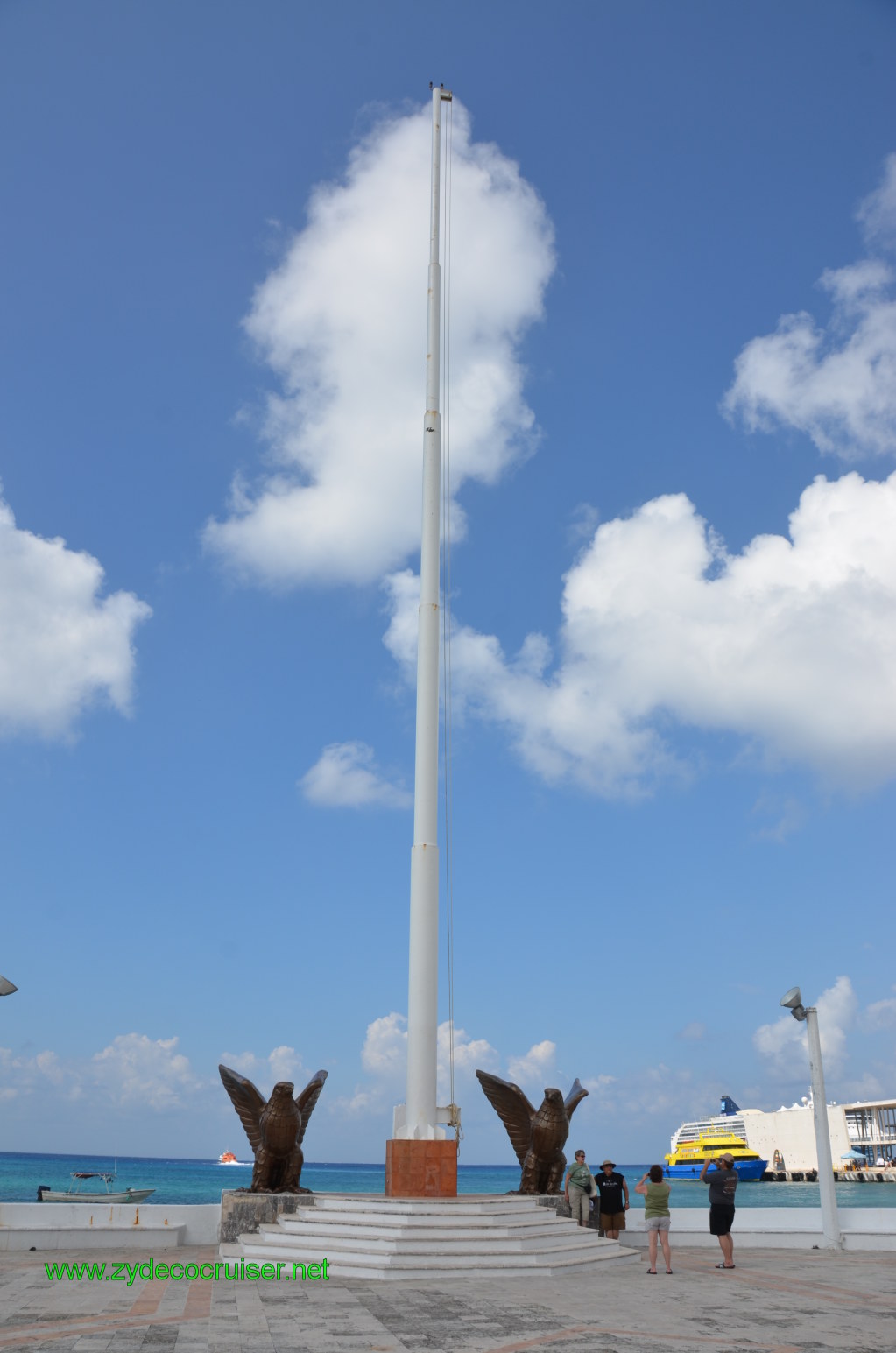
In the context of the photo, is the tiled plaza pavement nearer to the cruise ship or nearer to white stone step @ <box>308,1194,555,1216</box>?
white stone step @ <box>308,1194,555,1216</box>

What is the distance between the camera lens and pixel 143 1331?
8.20m

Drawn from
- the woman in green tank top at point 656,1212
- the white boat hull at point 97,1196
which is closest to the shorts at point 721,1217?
the woman in green tank top at point 656,1212

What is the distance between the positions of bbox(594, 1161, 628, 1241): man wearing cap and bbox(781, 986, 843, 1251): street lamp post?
10.2ft

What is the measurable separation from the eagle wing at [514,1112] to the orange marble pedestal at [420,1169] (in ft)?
5.06

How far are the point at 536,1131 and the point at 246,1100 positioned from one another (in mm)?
4662

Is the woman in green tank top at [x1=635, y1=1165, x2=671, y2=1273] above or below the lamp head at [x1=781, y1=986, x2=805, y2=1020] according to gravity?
below

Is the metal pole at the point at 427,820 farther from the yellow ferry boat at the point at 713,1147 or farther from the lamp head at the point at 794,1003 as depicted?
the yellow ferry boat at the point at 713,1147

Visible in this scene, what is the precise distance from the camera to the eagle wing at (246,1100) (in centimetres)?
1598

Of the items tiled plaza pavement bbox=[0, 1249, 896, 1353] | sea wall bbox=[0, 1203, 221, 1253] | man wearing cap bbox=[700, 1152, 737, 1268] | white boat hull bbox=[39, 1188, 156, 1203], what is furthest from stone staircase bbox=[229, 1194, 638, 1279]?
white boat hull bbox=[39, 1188, 156, 1203]

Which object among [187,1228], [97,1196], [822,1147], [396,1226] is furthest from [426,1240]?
[97,1196]

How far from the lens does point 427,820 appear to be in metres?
17.4

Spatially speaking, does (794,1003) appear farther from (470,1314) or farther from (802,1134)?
(802,1134)

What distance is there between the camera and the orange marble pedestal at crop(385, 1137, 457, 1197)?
1521 cm

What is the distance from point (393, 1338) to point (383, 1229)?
531 cm
